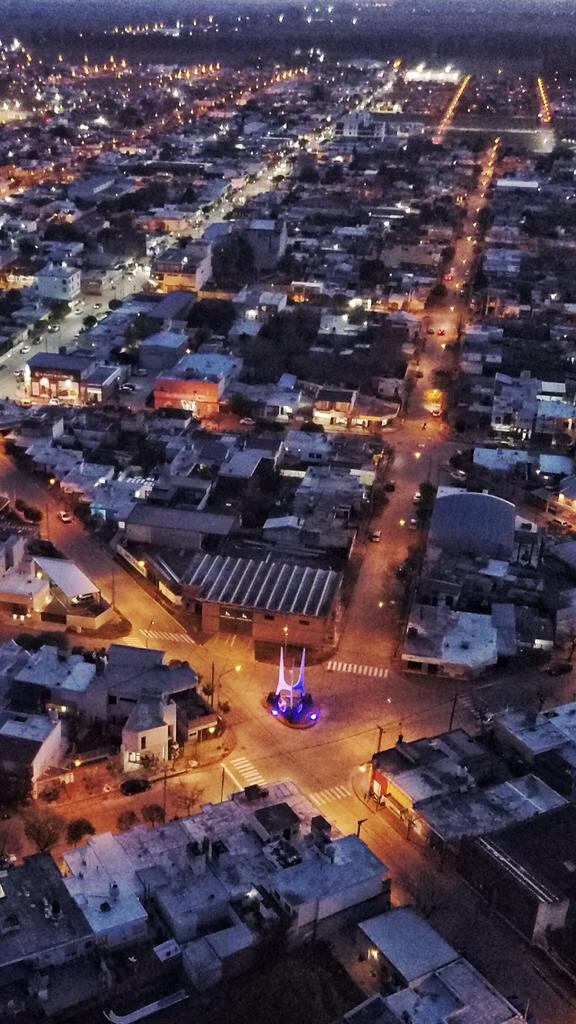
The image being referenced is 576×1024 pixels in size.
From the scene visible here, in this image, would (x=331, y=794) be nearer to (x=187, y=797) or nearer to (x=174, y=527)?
(x=187, y=797)

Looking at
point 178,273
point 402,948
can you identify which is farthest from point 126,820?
point 178,273

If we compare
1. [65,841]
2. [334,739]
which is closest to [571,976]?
[334,739]

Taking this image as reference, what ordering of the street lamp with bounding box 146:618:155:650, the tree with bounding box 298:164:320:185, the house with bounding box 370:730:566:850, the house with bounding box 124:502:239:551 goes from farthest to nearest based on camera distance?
1. the tree with bounding box 298:164:320:185
2. the house with bounding box 124:502:239:551
3. the street lamp with bounding box 146:618:155:650
4. the house with bounding box 370:730:566:850

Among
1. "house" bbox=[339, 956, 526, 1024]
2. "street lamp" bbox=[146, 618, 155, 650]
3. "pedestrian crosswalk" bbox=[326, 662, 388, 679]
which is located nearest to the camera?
"house" bbox=[339, 956, 526, 1024]

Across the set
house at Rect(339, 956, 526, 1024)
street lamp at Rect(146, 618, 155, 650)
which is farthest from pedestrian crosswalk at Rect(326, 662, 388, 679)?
house at Rect(339, 956, 526, 1024)

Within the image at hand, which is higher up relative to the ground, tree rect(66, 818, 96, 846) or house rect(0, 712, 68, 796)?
house rect(0, 712, 68, 796)

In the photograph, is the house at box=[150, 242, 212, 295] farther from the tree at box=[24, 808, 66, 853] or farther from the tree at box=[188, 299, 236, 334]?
the tree at box=[24, 808, 66, 853]

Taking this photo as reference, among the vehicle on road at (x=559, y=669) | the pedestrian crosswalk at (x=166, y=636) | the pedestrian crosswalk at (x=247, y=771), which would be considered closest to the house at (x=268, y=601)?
the pedestrian crosswalk at (x=166, y=636)
